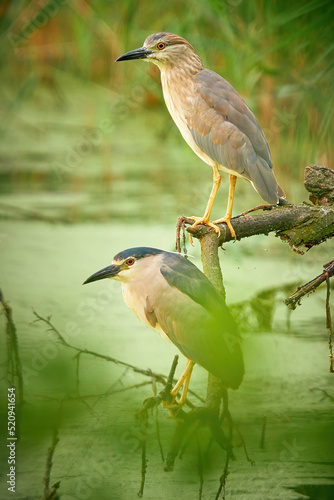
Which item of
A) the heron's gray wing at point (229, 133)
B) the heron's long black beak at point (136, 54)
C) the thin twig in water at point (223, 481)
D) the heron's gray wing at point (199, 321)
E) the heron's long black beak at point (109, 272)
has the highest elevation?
the heron's long black beak at point (136, 54)

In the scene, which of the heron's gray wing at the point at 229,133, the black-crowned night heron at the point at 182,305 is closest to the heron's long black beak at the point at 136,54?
the heron's gray wing at the point at 229,133

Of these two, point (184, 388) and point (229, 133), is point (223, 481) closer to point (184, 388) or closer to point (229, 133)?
point (184, 388)

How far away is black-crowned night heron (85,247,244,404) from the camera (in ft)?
7.30

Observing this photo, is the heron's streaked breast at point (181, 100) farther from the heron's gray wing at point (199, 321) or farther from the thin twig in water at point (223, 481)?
the thin twig in water at point (223, 481)

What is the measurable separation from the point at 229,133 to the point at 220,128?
0.04m

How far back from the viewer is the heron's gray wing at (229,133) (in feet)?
A: 9.37

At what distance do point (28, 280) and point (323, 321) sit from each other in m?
1.69

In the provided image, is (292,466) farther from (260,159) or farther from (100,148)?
(100,148)

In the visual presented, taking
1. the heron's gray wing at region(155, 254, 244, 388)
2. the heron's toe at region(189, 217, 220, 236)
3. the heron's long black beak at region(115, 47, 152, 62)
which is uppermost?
the heron's long black beak at region(115, 47, 152, 62)

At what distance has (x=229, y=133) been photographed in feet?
9.43

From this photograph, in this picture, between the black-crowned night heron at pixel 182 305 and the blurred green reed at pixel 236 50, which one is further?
the blurred green reed at pixel 236 50

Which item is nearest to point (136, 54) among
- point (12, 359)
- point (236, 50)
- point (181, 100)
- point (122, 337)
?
point (181, 100)

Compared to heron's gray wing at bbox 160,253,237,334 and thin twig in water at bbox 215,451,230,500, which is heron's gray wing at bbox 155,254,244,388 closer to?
heron's gray wing at bbox 160,253,237,334

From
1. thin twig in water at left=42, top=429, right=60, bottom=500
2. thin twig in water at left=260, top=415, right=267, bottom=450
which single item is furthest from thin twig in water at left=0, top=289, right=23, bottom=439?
thin twig in water at left=260, top=415, right=267, bottom=450
